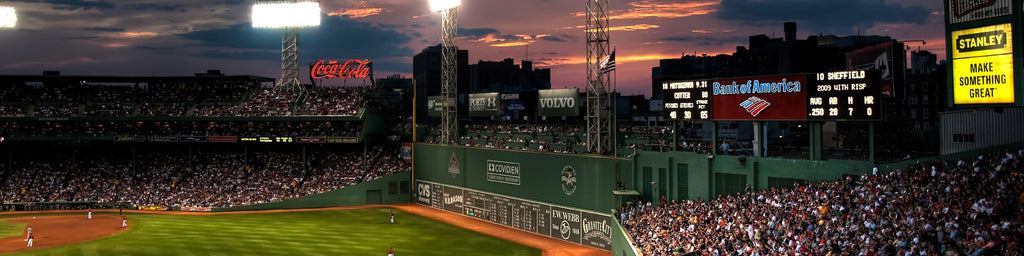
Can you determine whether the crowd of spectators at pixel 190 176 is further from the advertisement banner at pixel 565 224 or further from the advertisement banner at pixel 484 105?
the advertisement banner at pixel 565 224

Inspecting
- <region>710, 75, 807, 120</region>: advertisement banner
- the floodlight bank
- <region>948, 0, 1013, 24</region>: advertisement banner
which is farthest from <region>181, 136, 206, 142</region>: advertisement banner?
<region>948, 0, 1013, 24</region>: advertisement banner

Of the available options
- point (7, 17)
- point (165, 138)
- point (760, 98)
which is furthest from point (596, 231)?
point (7, 17)

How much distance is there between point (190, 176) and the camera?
2391 inches

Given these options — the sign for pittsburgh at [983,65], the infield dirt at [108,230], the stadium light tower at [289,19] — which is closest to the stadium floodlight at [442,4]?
the stadium light tower at [289,19]

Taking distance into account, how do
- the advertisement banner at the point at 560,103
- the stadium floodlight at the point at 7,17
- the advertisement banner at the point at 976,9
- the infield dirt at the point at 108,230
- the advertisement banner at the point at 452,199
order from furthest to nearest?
the stadium floodlight at the point at 7,17, the advertisement banner at the point at 452,199, the advertisement banner at the point at 560,103, the infield dirt at the point at 108,230, the advertisement banner at the point at 976,9

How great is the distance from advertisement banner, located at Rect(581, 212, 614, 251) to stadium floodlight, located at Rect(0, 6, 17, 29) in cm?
5408

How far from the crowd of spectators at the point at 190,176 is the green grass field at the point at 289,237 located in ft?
18.4

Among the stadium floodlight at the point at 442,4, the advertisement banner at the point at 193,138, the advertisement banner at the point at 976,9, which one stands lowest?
the advertisement banner at the point at 193,138

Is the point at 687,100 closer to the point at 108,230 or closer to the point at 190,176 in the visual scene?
the point at 108,230

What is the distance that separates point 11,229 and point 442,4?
1275 inches

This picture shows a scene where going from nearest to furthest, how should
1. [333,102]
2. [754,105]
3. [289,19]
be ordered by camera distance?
[754,105]
[333,102]
[289,19]

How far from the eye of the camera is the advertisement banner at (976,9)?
66.8 ft

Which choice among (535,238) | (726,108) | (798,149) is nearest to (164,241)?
(535,238)

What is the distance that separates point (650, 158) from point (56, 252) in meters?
32.1
